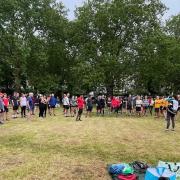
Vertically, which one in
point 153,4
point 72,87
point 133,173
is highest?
point 153,4

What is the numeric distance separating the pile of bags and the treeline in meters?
38.8

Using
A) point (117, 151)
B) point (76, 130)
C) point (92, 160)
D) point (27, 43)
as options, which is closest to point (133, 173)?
point (92, 160)

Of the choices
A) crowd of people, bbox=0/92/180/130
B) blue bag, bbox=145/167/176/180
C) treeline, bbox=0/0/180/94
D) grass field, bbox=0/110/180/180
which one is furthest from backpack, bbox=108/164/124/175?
treeline, bbox=0/0/180/94

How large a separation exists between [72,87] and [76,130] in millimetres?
44609

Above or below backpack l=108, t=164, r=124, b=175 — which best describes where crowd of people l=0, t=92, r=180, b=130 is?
above

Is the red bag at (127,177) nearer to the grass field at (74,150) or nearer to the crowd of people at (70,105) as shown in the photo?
the grass field at (74,150)

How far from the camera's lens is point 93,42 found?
5434cm

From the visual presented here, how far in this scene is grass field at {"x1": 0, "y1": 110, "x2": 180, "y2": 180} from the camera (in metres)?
12.3

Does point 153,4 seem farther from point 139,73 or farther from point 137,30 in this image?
point 139,73

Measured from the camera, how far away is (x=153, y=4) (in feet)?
176

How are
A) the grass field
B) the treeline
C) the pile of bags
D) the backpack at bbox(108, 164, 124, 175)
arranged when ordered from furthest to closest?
the treeline → the grass field → the backpack at bbox(108, 164, 124, 175) → the pile of bags

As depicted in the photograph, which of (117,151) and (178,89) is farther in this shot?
(178,89)

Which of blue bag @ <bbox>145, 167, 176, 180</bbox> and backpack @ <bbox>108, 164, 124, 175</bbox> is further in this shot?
backpack @ <bbox>108, 164, 124, 175</bbox>

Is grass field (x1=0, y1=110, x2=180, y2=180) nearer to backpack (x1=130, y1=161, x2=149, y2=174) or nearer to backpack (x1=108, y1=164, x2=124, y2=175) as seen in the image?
backpack (x1=108, y1=164, x2=124, y2=175)
